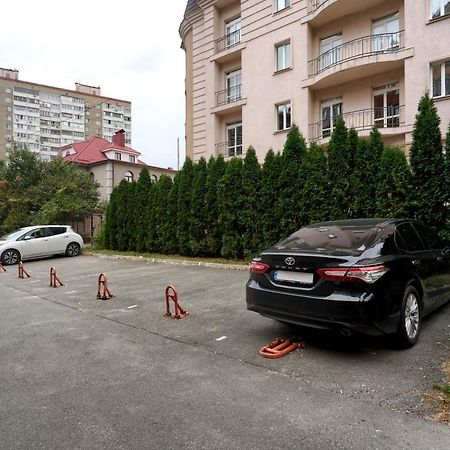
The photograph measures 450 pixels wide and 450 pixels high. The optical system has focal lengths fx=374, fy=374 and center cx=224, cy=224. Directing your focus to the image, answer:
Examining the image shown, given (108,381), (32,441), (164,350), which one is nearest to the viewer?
(32,441)

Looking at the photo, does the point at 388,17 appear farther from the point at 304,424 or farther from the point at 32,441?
the point at 32,441

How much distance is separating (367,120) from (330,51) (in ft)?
11.5

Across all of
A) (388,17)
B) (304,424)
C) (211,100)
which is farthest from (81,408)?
(211,100)

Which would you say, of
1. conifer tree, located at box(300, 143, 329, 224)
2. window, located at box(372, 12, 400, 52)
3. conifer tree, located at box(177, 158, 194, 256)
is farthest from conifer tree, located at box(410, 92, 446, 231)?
conifer tree, located at box(177, 158, 194, 256)

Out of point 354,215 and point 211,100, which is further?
point 211,100

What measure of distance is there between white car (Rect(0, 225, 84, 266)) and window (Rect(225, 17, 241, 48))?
12.9 metres

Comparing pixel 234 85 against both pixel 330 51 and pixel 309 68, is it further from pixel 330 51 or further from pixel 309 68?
pixel 330 51

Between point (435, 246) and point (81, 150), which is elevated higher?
point (81, 150)

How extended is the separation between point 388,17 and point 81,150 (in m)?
27.5

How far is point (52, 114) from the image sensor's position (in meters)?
87.9

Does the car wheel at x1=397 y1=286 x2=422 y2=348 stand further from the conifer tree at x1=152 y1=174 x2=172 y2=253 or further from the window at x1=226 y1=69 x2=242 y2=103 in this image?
the window at x1=226 y1=69 x2=242 y2=103

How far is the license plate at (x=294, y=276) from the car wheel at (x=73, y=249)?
14969 mm

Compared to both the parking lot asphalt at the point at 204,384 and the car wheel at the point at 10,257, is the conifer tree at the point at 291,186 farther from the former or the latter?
the car wheel at the point at 10,257

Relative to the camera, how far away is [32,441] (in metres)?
2.69
